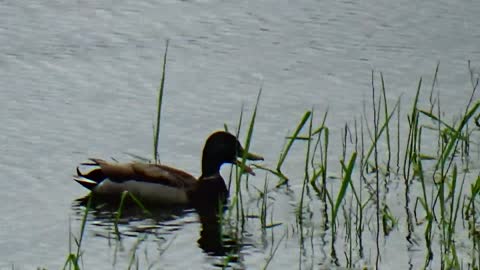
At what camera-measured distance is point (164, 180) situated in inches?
472

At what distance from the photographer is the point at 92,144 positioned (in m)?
13.0

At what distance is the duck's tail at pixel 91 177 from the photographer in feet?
39.1

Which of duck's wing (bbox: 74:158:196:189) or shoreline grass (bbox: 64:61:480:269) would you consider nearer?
shoreline grass (bbox: 64:61:480:269)

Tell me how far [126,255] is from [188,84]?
4.74 meters

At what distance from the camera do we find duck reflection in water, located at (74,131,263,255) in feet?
39.4

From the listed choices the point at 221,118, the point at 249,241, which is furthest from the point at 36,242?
the point at 221,118

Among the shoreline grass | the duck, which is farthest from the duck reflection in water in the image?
the shoreline grass

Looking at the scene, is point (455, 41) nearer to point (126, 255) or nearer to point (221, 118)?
point (221, 118)

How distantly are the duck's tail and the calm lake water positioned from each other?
0.12m

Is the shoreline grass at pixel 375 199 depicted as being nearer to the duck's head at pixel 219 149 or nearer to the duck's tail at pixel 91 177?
the duck's head at pixel 219 149

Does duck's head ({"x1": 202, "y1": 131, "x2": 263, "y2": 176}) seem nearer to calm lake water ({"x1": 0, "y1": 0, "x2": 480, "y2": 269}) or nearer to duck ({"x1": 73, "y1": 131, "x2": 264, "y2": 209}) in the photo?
duck ({"x1": 73, "y1": 131, "x2": 264, "y2": 209})

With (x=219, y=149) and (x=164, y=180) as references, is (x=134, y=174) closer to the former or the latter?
(x=164, y=180)

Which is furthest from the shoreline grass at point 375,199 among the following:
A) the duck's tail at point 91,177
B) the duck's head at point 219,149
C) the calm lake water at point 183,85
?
the duck's tail at point 91,177

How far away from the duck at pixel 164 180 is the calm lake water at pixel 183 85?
0.23 m
